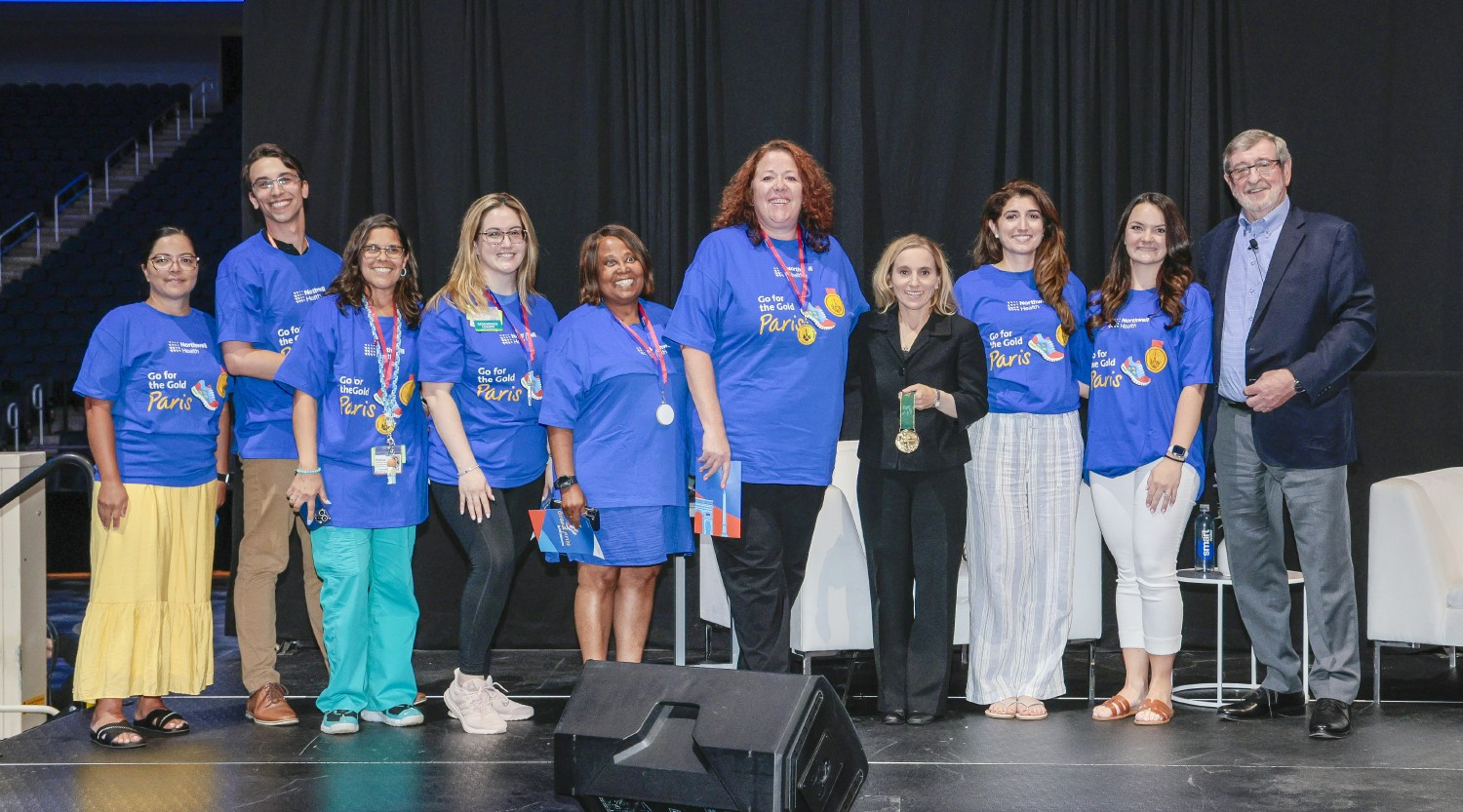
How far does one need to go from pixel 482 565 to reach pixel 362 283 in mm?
880

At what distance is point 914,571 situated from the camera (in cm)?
364

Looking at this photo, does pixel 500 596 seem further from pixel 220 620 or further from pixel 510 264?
pixel 220 620

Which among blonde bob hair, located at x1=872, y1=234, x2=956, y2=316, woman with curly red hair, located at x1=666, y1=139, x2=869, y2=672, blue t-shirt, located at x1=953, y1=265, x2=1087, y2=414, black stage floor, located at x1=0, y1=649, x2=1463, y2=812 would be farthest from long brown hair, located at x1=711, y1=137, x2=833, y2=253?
black stage floor, located at x1=0, y1=649, x2=1463, y2=812

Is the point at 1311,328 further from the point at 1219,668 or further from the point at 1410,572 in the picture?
the point at 1219,668

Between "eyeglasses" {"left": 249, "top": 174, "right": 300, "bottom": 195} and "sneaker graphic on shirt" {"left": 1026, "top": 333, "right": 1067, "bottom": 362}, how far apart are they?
230 centimetres

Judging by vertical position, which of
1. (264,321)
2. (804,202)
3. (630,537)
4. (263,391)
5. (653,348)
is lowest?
(630,537)

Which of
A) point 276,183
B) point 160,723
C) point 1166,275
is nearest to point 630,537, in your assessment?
point 160,723

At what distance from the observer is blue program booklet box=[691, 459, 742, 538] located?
324 centimetres

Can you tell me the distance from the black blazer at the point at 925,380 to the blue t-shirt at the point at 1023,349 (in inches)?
4.0

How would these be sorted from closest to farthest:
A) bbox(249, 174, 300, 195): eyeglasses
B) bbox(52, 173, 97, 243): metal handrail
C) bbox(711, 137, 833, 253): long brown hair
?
1. bbox(711, 137, 833, 253): long brown hair
2. bbox(249, 174, 300, 195): eyeglasses
3. bbox(52, 173, 97, 243): metal handrail

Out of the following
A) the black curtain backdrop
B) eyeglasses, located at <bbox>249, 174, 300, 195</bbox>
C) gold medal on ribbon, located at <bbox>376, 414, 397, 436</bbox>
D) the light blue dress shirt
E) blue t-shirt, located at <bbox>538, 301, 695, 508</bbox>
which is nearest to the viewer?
blue t-shirt, located at <bbox>538, 301, 695, 508</bbox>

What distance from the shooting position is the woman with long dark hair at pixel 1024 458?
3.66m

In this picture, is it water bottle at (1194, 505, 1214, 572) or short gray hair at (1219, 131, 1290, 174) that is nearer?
short gray hair at (1219, 131, 1290, 174)

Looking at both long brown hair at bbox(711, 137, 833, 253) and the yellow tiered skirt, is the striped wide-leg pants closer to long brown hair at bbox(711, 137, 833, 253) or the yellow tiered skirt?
long brown hair at bbox(711, 137, 833, 253)
